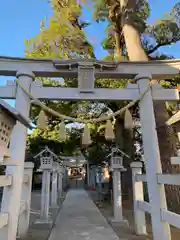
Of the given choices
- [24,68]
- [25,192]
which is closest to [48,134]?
[25,192]

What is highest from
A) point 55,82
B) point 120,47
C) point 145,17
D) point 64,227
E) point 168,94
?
point 145,17

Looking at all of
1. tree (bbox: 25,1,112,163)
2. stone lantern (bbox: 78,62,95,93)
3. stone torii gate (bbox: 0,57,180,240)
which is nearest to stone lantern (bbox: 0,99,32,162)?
stone torii gate (bbox: 0,57,180,240)

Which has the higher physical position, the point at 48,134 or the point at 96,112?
the point at 96,112

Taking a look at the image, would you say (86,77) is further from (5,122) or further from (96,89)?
(5,122)

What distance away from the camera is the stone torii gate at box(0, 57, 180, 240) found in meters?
3.04

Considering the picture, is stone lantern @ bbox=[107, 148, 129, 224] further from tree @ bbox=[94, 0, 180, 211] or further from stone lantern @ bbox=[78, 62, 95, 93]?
stone lantern @ bbox=[78, 62, 95, 93]

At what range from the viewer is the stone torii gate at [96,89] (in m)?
3.04

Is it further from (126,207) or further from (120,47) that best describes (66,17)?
(126,207)

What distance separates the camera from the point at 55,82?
8.12 m

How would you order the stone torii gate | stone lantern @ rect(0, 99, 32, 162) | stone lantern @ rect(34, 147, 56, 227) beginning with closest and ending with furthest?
stone lantern @ rect(0, 99, 32, 162)
the stone torii gate
stone lantern @ rect(34, 147, 56, 227)

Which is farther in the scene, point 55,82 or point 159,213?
point 55,82

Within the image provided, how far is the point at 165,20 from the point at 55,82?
4.52m

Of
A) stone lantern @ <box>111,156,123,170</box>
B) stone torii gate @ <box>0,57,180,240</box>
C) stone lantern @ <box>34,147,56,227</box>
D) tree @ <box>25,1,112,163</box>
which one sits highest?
tree @ <box>25,1,112,163</box>

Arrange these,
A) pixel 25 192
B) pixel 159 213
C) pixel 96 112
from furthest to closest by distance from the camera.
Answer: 1. pixel 96 112
2. pixel 25 192
3. pixel 159 213
